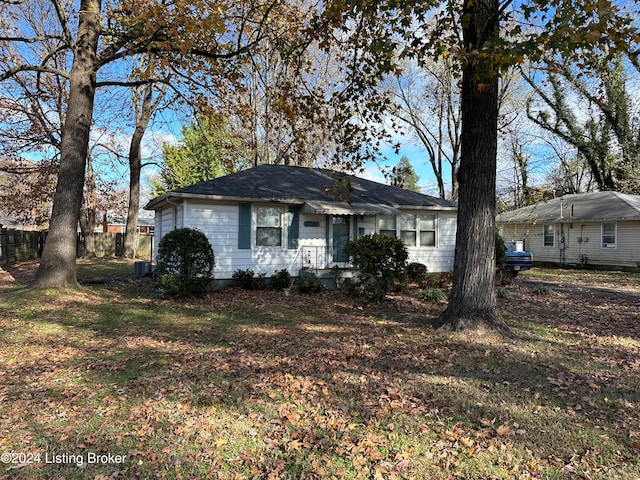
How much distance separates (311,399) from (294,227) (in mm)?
8424

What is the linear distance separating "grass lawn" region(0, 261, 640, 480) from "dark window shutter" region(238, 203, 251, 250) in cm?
388

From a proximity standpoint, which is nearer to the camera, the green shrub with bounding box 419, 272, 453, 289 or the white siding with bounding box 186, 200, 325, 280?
the white siding with bounding box 186, 200, 325, 280

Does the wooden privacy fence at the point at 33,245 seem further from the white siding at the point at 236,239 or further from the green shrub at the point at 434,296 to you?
the green shrub at the point at 434,296

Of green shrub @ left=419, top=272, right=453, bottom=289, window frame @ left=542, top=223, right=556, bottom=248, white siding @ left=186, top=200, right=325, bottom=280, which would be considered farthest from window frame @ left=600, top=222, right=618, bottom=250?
white siding @ left=186, top=200, right=325, bottom=280

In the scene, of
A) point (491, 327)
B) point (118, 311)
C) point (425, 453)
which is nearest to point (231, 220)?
point (118, 311)

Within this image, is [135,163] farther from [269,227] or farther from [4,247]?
[269,227]

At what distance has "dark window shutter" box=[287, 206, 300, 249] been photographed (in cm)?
1213

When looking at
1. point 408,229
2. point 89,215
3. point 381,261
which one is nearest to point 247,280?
point 381,261

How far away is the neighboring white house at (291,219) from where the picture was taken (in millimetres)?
11227

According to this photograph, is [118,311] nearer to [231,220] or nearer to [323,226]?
[231,220]

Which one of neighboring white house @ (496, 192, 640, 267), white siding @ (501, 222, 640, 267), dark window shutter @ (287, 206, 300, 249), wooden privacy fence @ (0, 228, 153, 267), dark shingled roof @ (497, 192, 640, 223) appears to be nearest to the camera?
dark window shutter @ (287, 206, 300, 249)

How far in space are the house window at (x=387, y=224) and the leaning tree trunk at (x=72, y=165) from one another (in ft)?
28.3

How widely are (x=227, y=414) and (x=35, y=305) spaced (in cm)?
674

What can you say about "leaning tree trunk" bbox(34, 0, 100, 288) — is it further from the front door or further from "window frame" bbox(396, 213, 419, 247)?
"window frame" bbox(396, 213, 419, 247)
